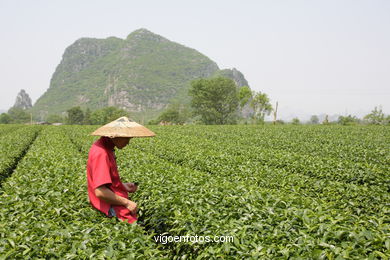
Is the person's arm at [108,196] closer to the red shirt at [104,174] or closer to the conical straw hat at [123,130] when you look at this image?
the red shirt at [104,174]

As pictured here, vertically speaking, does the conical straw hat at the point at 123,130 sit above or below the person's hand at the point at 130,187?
above

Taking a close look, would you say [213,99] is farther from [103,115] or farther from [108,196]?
[108,196]

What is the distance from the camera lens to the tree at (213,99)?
67375 millimetres

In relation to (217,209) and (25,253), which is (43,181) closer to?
(25,253)

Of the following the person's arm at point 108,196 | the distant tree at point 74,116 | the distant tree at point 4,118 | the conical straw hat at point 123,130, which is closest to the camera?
the person's arm at point 108,196

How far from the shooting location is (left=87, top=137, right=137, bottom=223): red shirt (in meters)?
3.43

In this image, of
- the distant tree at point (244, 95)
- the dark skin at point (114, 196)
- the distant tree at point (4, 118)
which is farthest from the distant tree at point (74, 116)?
the dark skin at point (114, 196)

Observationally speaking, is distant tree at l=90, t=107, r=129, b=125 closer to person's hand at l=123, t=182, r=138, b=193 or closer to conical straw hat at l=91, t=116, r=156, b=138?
person's hand at l=123, t=182, r=138, b=193

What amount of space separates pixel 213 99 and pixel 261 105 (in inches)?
736

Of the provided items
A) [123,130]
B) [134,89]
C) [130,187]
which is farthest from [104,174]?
[134,89]

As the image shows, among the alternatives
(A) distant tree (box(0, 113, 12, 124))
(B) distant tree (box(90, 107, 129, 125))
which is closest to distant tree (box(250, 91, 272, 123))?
(B) distant tree (box(90, 107, 129, 125))

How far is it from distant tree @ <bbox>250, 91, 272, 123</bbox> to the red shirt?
72792mm

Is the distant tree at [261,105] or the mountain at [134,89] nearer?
the distant tree at [261,105]

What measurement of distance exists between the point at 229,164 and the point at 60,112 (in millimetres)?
180252
